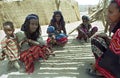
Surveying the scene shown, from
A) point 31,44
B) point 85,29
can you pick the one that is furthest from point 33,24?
point 85,29

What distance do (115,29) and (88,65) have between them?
3.97 ft

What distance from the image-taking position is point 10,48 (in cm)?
392

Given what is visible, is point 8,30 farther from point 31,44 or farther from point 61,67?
point 61,67

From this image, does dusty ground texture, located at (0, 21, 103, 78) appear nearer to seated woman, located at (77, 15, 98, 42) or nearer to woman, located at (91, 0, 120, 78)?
woman, located at (91, 0, 120, 78)

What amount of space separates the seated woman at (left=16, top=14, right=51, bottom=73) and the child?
0.10 meters

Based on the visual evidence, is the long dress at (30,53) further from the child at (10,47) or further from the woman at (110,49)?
the woman at (110,49)

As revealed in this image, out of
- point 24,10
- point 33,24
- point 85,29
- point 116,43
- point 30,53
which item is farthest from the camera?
point 24,10

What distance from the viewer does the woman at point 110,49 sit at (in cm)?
272

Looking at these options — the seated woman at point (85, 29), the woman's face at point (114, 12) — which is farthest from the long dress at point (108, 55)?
the seated woman at point (85, 29)

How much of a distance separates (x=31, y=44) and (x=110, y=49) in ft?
4.89

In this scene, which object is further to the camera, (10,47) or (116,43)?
(10,47)

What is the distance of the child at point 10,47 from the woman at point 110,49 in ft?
3.90

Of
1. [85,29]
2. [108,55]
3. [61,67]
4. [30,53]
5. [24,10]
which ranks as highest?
[108,55]

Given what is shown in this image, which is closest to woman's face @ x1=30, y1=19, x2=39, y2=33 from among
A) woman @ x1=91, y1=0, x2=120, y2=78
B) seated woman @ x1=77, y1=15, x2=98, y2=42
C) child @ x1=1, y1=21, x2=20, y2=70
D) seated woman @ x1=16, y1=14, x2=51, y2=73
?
seated woman @ x1=16, y1=14, x2=51, y2=73
